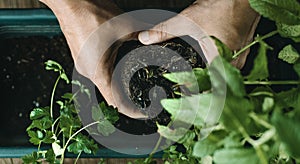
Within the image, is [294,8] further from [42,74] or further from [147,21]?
[42,74]

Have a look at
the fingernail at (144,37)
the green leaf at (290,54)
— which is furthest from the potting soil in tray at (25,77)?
the green leaf at (290,54)

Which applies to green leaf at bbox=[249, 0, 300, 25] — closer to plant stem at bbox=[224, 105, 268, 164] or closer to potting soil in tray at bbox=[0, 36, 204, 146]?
plant stem at bbox=[224, 105, 268, 164]

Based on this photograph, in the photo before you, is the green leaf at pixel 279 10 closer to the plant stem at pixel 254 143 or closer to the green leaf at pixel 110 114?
the plant stem at pixel 254 143

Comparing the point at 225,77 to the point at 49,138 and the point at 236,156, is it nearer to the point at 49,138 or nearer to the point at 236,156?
the point at 236,156

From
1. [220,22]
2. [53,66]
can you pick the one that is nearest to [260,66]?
[220,22]

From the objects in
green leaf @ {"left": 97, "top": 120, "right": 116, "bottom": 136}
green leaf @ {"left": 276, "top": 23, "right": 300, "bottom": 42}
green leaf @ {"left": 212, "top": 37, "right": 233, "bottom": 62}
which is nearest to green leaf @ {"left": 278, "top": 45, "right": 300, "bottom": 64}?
green leaf @ {"left": 276, "top": 23, "right": 300, "bottom": 42}

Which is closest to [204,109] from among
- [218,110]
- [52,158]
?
[218,110]

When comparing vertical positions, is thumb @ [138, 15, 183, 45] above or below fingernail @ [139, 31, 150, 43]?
above
